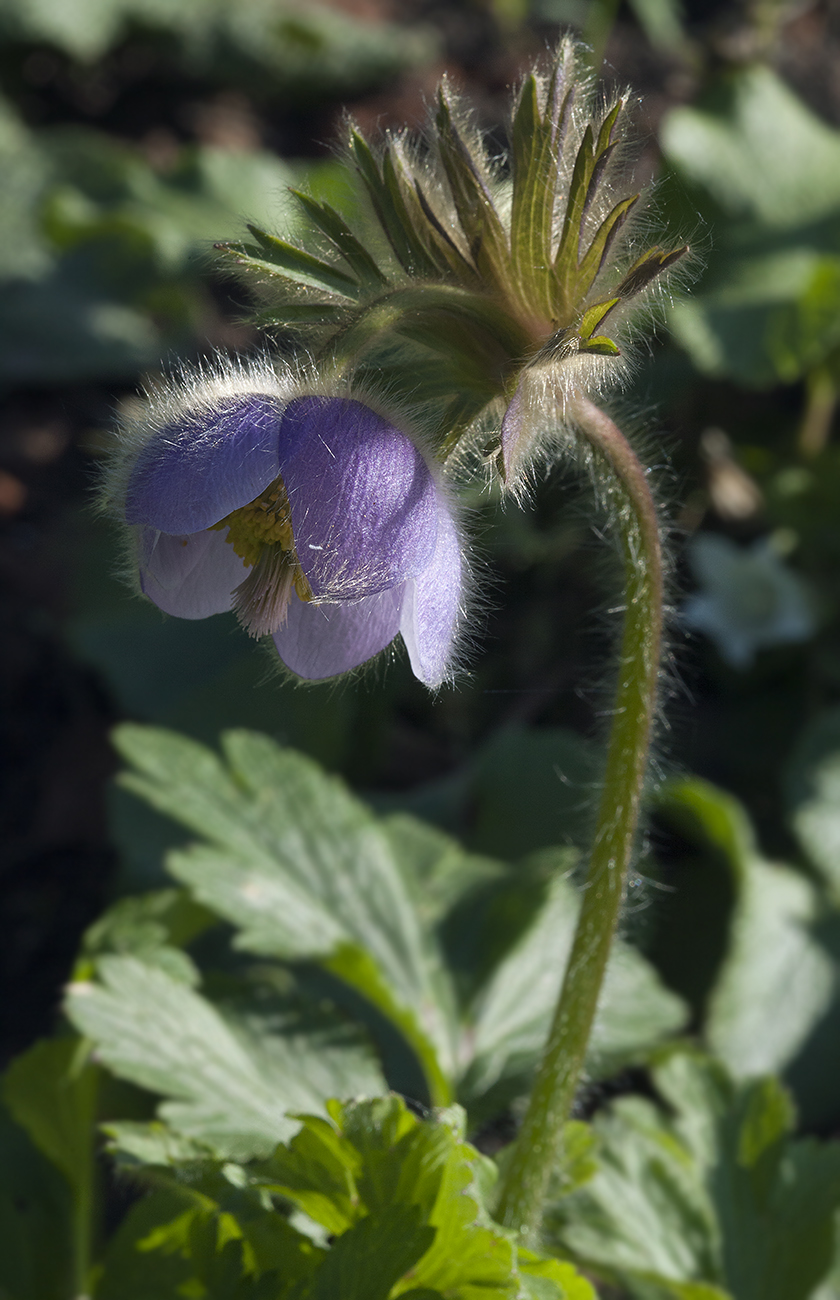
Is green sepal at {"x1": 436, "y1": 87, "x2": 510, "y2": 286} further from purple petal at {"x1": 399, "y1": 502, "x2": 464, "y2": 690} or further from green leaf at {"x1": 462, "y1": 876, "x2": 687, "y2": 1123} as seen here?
green leaf at {"x1": 462, "y1": 876, "x2": 687, "y2": 1123}

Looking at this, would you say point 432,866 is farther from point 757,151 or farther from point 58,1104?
point 757,151

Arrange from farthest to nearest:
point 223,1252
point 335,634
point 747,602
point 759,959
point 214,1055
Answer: point 747,602, point 759,959, point 214,1055, point 223,1252, point 335,634

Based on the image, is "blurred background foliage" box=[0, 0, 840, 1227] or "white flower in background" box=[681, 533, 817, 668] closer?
"blurred background foliage" box=[0, 0, 840, 1227]

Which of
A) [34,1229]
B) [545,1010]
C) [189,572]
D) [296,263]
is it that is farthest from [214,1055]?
[296,263]

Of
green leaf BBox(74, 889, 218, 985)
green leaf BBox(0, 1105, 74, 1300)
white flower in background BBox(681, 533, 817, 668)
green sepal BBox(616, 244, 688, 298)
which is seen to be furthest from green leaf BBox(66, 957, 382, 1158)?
white flower in background BBox(681, 533, 817, 668)

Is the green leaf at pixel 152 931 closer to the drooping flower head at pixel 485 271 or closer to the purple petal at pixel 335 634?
the purple petal at pixel 335 634

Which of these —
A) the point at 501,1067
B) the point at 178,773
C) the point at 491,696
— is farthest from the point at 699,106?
the point at 501,1067

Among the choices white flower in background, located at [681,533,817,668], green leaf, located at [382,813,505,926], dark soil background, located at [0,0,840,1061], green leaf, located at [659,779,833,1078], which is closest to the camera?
green leaf, located at [382,813,505,926]

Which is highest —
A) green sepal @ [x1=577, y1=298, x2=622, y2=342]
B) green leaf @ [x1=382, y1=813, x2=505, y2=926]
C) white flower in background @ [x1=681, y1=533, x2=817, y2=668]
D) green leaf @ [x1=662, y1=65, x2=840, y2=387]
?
green leaf @ [x1=662, y1=65, x2=840, y2=387]
